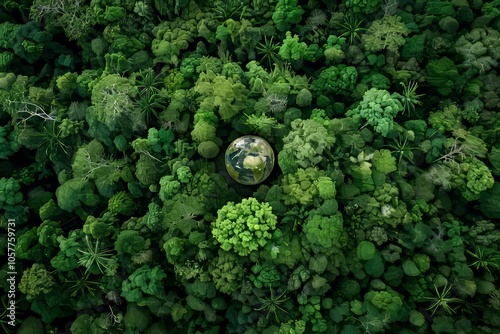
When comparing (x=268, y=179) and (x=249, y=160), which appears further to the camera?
(x=268, y=179)

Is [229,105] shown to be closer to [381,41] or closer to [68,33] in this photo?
[381,41]

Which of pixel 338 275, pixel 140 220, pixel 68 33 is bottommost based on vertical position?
pixel 338 275

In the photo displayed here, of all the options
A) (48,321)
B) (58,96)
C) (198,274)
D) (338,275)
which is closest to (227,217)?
(198,274)

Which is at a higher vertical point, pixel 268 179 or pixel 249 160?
pixel 249 160
